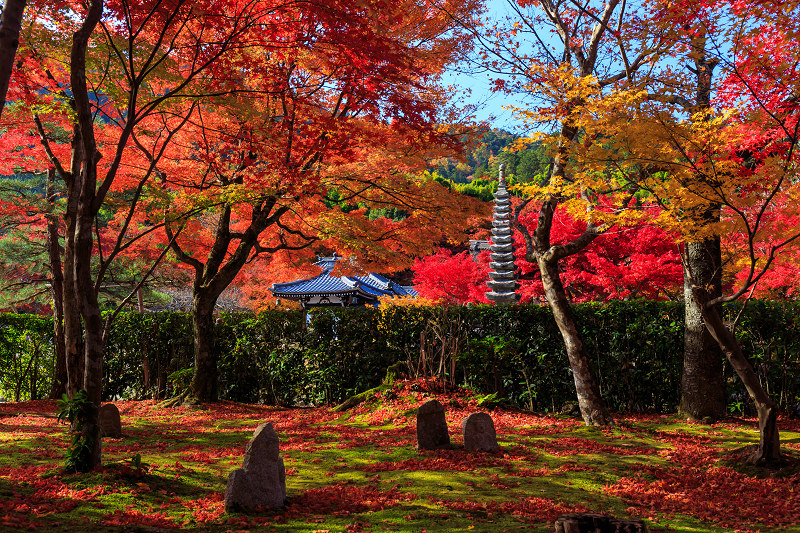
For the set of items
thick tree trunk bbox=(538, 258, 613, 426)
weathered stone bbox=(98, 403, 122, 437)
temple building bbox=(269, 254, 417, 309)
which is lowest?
weathered stone bbox=(98, 403, 122, 437)

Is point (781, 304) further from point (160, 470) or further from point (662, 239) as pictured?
point (160, 470)

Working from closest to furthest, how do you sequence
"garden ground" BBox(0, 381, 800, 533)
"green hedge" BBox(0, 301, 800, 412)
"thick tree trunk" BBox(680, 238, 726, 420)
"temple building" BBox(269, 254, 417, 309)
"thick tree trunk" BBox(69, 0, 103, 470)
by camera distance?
1. "garden ground" BBox(0, 381, 800, 533)
2. "thick tree trunk" BBox(69, 0, 103, 470)
3. "thick tree trunk" BBox(680, 238, 726, 420)
4. "green hedge" BBox(0, 301, 800, 412)
5. "temple building" BBox(269, 254, 417, 309)

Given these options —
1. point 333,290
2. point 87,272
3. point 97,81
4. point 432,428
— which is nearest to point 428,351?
point 432,428

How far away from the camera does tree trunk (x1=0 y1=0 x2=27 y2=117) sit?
10.0ft

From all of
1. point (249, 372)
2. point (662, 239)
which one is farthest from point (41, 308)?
point (662, 239)

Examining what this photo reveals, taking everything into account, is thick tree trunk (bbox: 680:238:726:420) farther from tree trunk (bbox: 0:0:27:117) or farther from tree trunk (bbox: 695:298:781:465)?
tree trunk (bbox: 0:0:27:117)

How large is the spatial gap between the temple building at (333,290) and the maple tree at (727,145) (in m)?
18.1

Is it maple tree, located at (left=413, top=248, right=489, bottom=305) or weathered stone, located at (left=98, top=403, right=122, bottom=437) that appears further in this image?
maple tree, located at (left=413, top=248, right=489, bottom=305)

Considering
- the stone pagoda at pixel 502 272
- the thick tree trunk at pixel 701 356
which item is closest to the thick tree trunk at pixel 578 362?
the thick tree trunk at pixel 701 356

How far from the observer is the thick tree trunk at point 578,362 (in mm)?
7863

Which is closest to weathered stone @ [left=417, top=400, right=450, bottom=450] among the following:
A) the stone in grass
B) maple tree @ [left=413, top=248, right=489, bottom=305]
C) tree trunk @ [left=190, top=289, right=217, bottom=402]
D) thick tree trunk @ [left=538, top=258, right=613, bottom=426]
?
the stone in grass

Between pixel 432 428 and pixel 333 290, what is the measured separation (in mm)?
19046

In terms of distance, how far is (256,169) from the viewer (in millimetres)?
8805

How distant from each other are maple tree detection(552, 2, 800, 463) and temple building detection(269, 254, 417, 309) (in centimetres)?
1809
